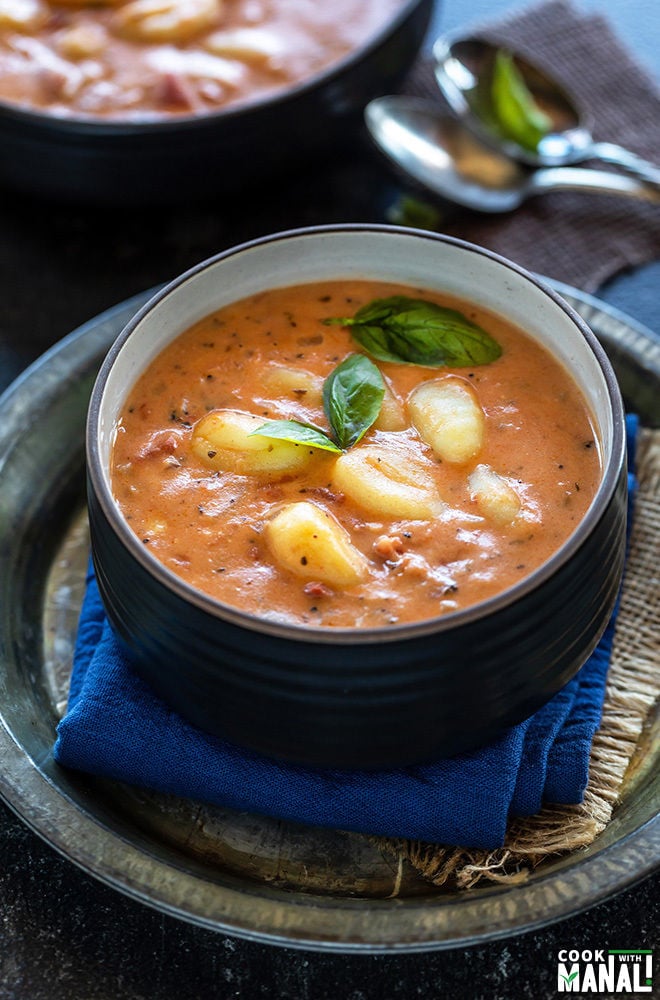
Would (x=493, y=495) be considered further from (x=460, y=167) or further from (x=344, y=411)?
(x=460, y=167)

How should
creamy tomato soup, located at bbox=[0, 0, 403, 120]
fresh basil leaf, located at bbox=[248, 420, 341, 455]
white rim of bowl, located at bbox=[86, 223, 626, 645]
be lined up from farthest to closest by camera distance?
creamy tomato soup, located at bbox=[0, 0, 403, 120] → fresh basil leaf, located at bbox=[248, 420, 341, 455] → white rim of bowl, located at bbox=[86, 223, 626, 645]

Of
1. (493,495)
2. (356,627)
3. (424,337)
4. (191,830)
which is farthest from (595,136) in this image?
(191,830)

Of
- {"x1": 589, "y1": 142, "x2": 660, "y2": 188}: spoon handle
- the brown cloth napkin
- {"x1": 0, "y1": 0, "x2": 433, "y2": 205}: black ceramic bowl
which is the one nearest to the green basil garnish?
{"x1": 0, "y1": 0, "x2": 433, "y2": 205}: black ceramic bowl

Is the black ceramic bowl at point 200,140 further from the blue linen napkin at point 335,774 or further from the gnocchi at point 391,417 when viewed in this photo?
the blue linen napkin at point 335,774

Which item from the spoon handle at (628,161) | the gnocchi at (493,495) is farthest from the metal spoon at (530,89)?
the gnocchi at (493,495)

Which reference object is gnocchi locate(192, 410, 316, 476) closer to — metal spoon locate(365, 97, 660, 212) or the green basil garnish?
the green basil garnish

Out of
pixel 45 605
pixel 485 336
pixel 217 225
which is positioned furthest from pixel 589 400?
pixel 217 225
